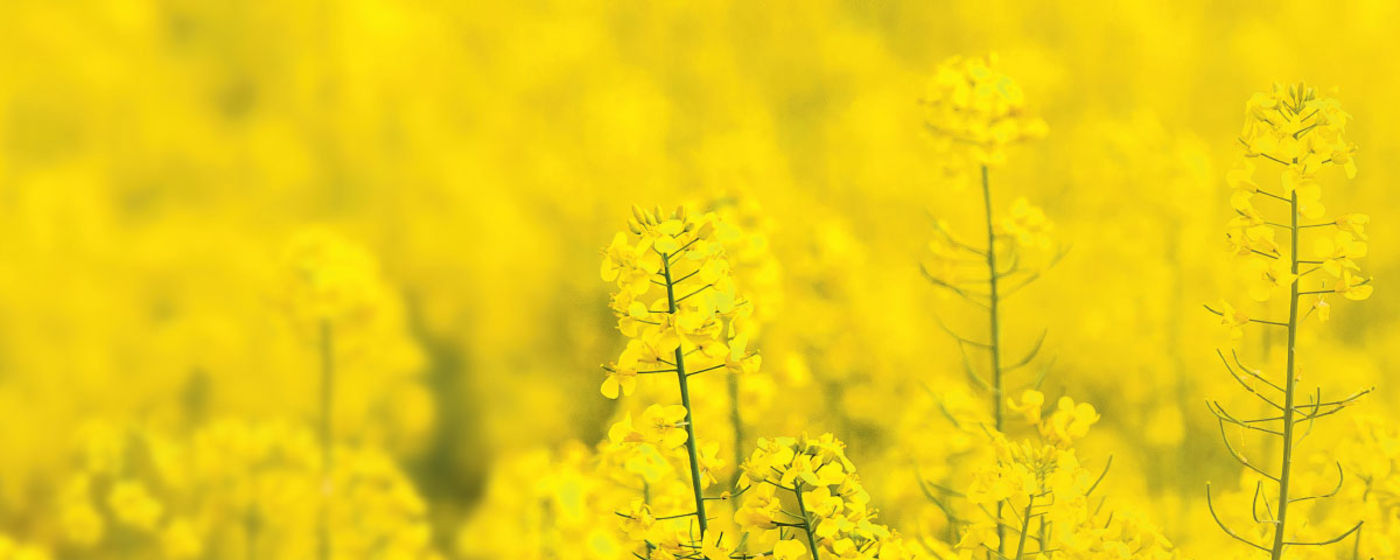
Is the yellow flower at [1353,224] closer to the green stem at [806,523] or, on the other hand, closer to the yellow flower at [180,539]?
the green stem at [806,523]

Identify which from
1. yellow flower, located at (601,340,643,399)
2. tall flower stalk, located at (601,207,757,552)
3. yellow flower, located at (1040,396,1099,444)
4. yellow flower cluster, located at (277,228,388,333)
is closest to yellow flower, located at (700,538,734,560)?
tall flower stalk, located at (601,207,757,552)

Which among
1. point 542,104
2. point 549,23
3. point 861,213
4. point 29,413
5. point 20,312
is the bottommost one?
point 29,413

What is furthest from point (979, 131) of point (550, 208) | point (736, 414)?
point (550, 208)

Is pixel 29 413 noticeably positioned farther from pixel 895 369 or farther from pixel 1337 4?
pixel 1337 4

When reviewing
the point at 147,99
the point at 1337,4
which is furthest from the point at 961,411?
the point at 147,99

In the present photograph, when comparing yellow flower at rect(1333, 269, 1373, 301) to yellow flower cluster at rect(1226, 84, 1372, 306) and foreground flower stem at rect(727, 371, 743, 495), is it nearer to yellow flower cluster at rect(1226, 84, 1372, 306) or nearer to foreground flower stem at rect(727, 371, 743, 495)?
yellow flower cluster at rect(1226, 84, 1372, 306)

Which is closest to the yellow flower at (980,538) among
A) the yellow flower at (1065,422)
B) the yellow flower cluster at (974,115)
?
the yellow flower at (1065,422)
